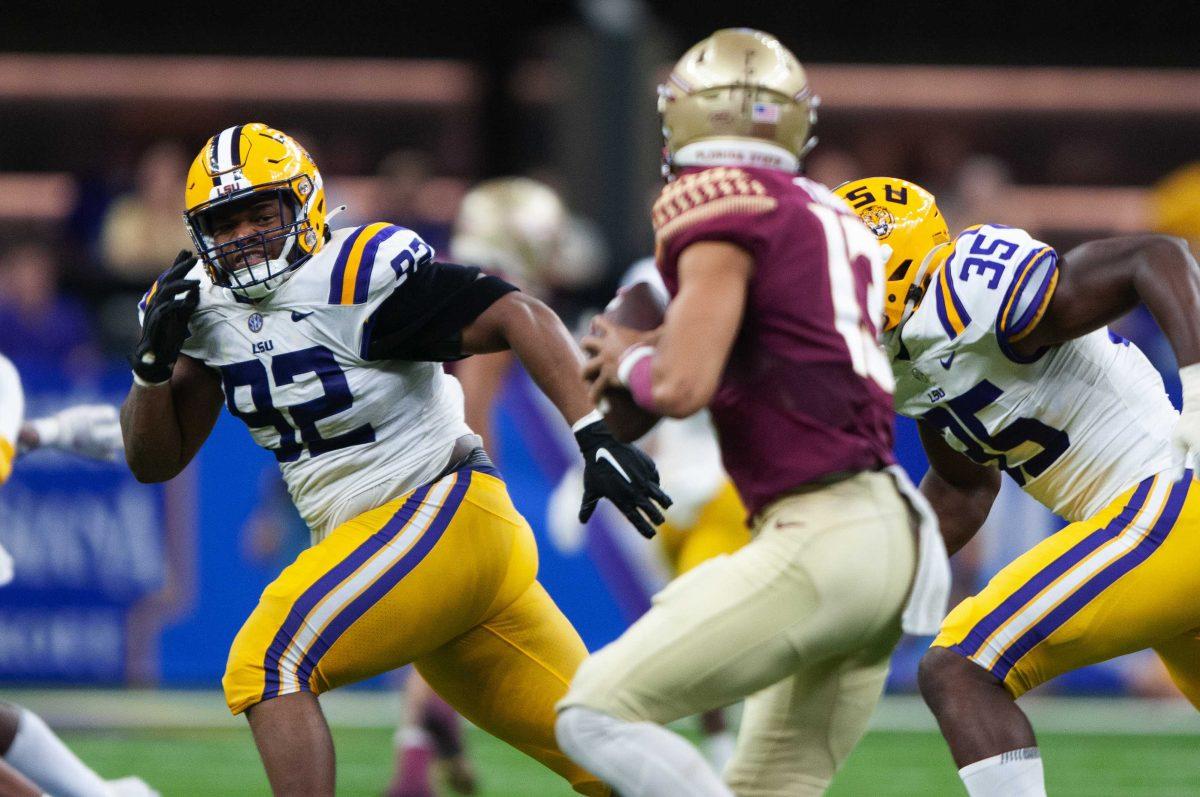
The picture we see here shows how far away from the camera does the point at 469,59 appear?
12258 millimetres

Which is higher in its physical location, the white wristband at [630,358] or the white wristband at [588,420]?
the white wristband at [630,358]

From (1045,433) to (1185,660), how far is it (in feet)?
1.86

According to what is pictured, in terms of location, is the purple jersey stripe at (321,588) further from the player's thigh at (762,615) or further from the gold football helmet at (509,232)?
the gold football helmet at (509,232)

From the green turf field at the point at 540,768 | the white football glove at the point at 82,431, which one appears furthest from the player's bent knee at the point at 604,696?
the green turf field at the point at 540,768

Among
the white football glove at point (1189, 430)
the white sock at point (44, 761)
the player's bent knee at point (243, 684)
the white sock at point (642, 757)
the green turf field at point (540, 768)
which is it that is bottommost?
the green turf field at point (540, 768)

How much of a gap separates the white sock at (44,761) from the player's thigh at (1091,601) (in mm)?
1966

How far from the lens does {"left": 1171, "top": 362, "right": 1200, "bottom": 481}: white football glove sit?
3.32m

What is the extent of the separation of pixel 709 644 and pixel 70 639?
5.39 m

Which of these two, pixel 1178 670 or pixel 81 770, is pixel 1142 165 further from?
pixel 81 770

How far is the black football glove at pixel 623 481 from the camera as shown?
3.46 metres

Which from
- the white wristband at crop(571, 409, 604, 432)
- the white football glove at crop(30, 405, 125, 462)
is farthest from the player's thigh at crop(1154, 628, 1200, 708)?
the white football glove at crop(30, 405, 125, 462)

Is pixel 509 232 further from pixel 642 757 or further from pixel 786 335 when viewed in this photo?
pixel 642 757

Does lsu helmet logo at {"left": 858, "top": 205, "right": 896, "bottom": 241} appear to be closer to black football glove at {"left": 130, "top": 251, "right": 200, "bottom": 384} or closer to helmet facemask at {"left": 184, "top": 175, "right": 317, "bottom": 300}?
helmet facemask at {"left": 184, "top": 175, "right": 317, "bottom": 300}

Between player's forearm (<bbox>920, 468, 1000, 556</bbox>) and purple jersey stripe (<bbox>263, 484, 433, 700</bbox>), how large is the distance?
1.23 m
